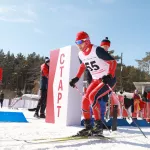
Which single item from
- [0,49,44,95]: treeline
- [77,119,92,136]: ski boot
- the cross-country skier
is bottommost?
[77,119,92,136]: ski boot

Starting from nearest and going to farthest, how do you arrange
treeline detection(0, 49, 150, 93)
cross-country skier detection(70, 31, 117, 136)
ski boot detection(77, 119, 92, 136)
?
ski boot detection(77, 119, 92, 136)
cross-country skier detection(70, 31, 117, 136)
treeline detection(0, 49, 150, 93)

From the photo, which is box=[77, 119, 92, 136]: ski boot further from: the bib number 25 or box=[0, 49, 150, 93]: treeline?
box=[0, 49, 150, 93]: treeline

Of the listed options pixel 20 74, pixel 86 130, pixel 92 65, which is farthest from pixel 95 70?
pixel 20 74

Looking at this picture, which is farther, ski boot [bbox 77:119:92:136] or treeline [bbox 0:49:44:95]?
treeline [bbox 0:49:44:95]

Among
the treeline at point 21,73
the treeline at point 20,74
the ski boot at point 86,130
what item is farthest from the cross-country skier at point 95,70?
the treeline at point 20,74

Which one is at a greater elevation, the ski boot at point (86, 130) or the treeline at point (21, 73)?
the treeline at point (21, 73)

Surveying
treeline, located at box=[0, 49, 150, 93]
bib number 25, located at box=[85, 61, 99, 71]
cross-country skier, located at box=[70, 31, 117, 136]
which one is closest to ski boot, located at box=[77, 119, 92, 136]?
cross-country skier, located at box=[70, 31, 117, 136]

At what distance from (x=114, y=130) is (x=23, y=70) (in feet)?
207

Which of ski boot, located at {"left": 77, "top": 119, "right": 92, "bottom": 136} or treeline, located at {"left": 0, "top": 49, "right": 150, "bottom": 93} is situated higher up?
treeline, located at {"left": 0, "top": 49, "right": 150, "bottom": 93}

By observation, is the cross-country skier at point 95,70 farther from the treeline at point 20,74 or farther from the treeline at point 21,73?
the treeline at point 20,74

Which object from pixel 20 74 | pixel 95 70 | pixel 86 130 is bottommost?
pixel 86 130

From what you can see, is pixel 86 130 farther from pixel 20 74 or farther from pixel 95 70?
pixel 20 74

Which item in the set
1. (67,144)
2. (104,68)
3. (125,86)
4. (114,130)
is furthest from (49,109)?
(125,86)

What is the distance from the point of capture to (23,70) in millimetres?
65625
